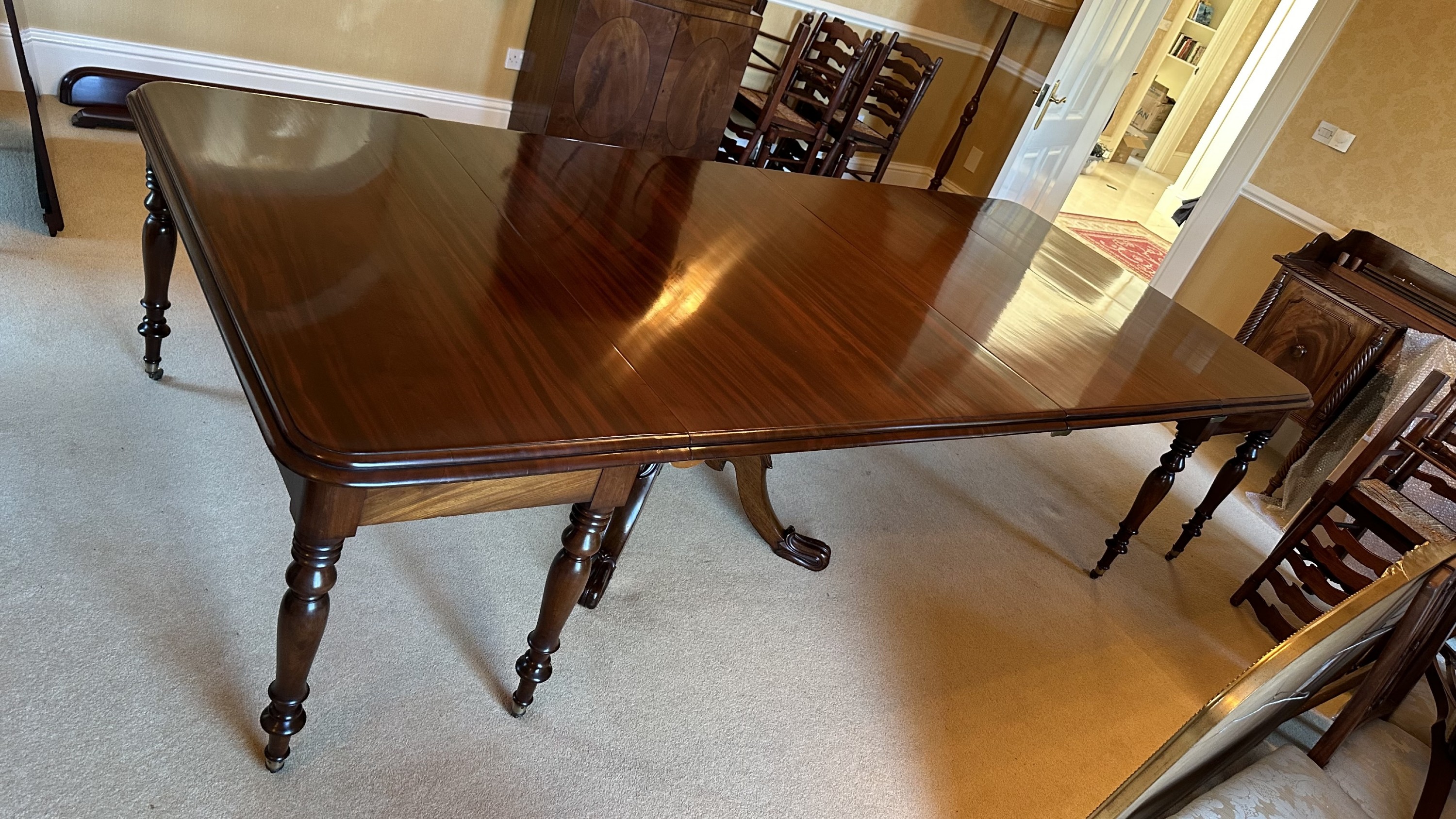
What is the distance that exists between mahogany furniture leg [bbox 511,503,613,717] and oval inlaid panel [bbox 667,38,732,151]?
2.66 meters

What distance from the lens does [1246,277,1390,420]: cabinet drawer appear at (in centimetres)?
317

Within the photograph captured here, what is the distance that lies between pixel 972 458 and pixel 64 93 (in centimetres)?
319

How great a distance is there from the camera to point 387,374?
1.20m

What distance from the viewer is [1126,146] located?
26.8 feet

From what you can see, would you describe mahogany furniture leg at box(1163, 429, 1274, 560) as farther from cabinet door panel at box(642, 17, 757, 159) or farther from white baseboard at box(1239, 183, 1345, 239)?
cabinet door panel at box(642, 17, 757, 159)

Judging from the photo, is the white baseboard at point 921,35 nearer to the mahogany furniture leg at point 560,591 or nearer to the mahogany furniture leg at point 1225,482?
the mahogany furniture leg at point 1225,482

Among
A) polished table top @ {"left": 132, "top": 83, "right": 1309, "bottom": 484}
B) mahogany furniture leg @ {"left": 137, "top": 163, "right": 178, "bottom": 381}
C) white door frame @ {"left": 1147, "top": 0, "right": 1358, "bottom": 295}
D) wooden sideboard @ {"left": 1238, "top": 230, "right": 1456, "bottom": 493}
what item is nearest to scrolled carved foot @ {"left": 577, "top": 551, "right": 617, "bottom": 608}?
polished table top @ {"left": 132, "top": 83, "right": 1309, "bottom": 484}

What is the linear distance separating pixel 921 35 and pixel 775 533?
344 centimetres

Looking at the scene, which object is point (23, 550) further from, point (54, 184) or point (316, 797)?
point (54, 184)

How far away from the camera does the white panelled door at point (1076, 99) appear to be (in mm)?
4289

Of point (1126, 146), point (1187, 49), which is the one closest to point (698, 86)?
point (1126, 146)

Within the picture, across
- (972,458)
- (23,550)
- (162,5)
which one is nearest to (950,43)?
(972,458)

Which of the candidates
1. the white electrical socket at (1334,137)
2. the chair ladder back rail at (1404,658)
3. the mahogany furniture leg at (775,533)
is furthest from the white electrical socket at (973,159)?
the chair ladder back rail at (1404,658)

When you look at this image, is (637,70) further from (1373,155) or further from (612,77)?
(1373,155)
